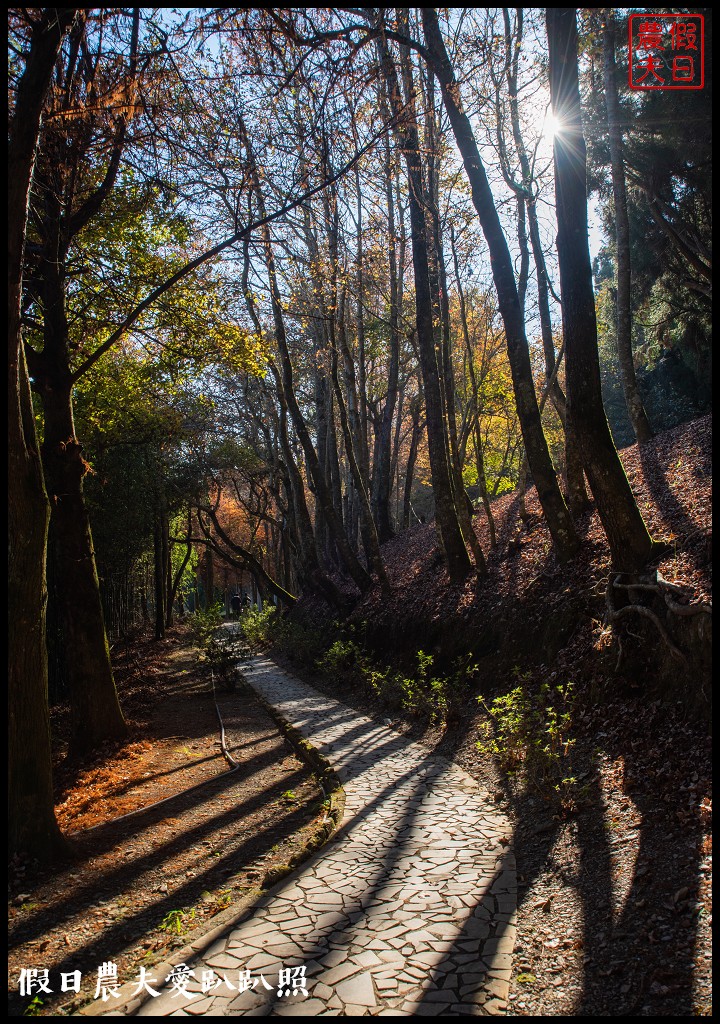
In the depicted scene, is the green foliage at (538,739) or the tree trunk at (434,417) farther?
the tree trunk at (434,417)

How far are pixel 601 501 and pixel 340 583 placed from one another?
529 inches

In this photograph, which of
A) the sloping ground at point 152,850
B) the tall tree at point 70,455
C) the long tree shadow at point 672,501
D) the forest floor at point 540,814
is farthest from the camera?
the tall tree at point 70,455

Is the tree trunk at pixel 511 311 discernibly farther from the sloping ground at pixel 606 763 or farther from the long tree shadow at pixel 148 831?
the long tree shadow at pixel 148 831

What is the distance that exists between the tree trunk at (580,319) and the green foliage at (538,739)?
161 centimetres

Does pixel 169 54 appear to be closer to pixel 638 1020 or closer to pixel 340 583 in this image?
pixel 638 1020

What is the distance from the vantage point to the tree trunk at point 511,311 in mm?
8375

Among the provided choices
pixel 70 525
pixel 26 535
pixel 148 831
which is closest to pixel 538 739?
pixel 148 831

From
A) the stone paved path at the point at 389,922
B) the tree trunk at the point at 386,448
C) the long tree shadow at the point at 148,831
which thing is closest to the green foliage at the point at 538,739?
the stone paved path at the point at 389,922

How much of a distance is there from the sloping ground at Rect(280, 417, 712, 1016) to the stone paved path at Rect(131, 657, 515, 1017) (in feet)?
0.70

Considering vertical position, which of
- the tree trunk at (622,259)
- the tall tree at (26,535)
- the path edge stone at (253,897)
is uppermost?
the tree trunk at (622,259)

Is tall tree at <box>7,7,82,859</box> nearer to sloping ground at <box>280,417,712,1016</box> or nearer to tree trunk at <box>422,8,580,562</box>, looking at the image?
sloping ground at <box>280,417,712,1016</box>

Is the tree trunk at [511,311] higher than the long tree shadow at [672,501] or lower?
higher

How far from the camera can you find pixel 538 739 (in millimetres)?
5488

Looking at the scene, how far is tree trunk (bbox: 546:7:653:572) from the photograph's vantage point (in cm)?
656
